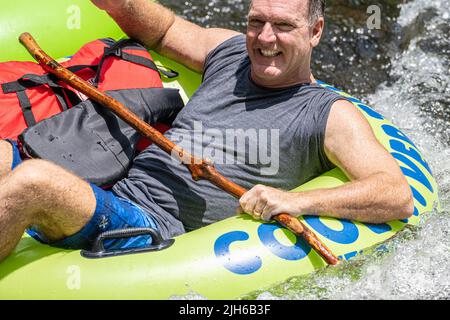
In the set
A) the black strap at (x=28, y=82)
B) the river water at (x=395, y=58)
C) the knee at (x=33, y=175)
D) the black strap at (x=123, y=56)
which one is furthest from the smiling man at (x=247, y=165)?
the river water at (x=395, y=58)

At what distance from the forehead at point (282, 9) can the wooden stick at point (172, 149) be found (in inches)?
21.1

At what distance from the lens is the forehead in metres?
2.51

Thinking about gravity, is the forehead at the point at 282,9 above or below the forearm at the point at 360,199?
above

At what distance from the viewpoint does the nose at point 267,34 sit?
2.52 metres

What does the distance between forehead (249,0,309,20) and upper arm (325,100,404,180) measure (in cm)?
34

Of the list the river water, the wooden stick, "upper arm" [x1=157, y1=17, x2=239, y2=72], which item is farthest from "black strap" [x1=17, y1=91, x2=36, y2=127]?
the river water

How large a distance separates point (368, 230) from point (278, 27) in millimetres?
734

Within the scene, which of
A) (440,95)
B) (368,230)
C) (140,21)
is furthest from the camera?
(440,95)

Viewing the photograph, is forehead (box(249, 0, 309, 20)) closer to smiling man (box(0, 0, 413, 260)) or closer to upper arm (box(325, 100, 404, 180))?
smiling man (box(0, 0, 413, 260))

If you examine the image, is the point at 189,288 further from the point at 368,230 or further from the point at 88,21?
the point at 88,21

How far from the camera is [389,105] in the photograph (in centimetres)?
388

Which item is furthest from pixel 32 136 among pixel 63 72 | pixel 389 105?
pixel 389 105

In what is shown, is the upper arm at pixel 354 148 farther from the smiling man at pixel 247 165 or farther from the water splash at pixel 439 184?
the water splash at pixel 439 184

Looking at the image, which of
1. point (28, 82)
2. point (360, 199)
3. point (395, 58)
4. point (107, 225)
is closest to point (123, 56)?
point (28, 82)
